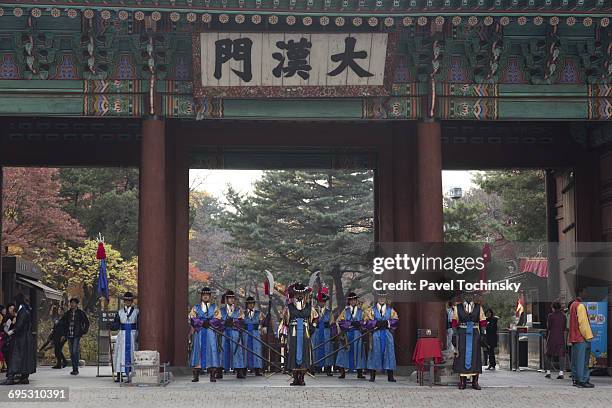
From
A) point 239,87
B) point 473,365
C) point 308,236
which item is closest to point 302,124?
point 239,87

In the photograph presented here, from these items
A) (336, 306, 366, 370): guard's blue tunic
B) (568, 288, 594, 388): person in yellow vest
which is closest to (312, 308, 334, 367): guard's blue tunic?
(336, 306, 366, 370): guard's blue tunic

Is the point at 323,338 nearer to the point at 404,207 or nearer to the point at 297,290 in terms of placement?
the point at 297,290

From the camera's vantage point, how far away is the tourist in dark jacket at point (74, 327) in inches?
828

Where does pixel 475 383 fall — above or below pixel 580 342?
below

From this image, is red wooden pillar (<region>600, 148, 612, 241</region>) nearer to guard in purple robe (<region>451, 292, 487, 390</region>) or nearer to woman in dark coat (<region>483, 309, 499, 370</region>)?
woman in dark coat (<region>483, 309, 499, 370</region>)

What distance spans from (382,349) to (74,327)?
6973 millimetres

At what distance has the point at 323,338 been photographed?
64.0ft

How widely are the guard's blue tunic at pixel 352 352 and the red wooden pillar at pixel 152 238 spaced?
348 centimetres

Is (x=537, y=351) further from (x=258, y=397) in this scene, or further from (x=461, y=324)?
(x=258, y=397)

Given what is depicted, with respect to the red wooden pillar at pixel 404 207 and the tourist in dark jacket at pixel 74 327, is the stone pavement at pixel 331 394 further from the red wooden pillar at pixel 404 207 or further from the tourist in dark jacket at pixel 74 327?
the tourist in dark jacket at pixel 74 327

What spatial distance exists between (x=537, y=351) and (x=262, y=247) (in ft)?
76.7

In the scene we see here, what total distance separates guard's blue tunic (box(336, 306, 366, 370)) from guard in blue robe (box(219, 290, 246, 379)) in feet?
5.85

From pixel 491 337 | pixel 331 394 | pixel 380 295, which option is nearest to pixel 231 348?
pixel 380 295

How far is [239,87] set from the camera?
16797mm
